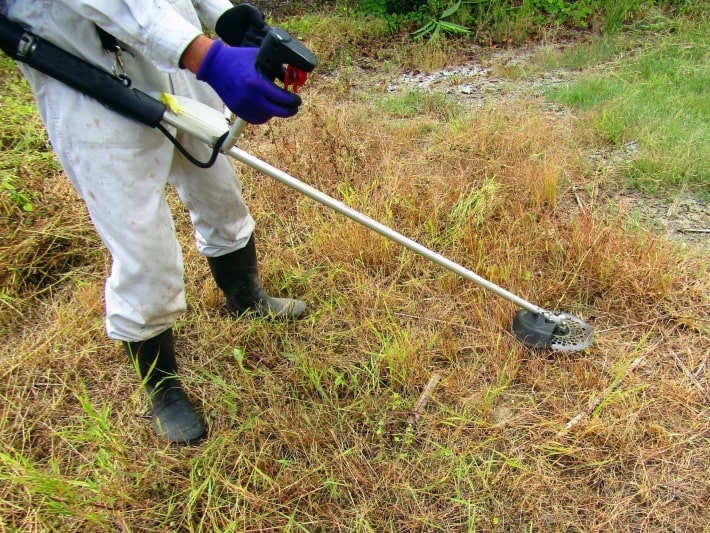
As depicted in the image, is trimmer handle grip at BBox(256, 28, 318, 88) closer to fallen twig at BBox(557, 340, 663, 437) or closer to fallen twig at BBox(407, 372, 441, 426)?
fallen twig at BBox(407, 372, 441, 426)

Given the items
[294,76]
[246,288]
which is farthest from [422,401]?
[294,76]

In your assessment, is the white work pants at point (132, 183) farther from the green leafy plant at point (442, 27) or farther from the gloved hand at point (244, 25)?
the green leafy plant at point (442, 27)

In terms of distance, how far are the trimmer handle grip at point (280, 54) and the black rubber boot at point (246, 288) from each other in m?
0.96

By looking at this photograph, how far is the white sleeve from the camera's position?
3.93 feet

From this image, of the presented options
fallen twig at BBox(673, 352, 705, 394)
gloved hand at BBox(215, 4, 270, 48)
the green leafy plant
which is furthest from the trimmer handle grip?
the green leafy plant

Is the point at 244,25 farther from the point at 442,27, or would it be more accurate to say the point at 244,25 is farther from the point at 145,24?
the point at 442,27

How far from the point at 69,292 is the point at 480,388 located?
2.00 metres

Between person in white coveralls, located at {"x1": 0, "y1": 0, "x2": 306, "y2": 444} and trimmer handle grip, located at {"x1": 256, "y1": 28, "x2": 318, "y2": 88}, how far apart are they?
38 millimetres

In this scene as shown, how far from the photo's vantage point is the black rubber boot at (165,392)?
5.81ft

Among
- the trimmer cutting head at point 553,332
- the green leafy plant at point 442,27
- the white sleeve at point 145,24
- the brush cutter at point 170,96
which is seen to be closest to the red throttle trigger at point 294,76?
the brush cutter at point 170,96

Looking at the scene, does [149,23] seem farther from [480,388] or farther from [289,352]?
[480,388]

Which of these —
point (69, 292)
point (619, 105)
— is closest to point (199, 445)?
point (69, 292)

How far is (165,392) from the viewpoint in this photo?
1873 mm

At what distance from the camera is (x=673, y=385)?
1.83 m
